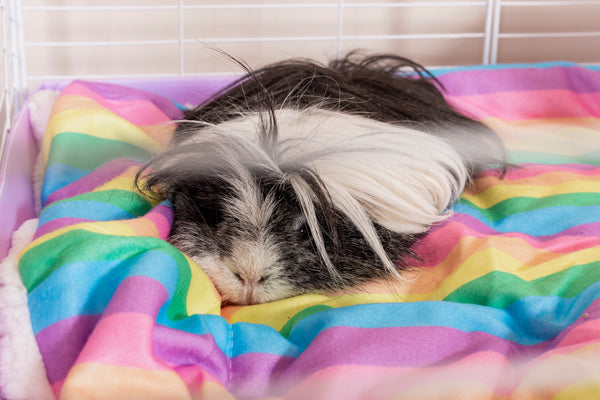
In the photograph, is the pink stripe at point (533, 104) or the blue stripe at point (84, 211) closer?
the blue stripe at point (84, 211)

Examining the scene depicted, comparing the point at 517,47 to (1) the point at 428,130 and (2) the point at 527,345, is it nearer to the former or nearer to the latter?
(1) the point at 428,130

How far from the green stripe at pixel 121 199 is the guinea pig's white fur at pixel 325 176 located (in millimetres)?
59

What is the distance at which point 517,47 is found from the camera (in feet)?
6.40

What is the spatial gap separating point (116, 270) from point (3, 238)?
310mm

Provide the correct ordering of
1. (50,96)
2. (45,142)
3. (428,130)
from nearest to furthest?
(428,130) < (45,142) < (50,96)

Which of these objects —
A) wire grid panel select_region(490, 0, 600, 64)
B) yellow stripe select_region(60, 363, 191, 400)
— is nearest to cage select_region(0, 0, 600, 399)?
yellow stripe select_region(60, 363, 191, 400)

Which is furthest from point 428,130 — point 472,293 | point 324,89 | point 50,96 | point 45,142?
point 50,96

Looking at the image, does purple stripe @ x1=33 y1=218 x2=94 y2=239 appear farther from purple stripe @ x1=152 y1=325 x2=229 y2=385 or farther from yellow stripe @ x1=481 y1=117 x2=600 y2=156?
yellow stripe @ x1=481 y1=117 x2=600 y2=156

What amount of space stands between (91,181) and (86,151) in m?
0.12

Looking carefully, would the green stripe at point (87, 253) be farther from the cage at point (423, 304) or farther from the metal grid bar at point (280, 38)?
the metal grid bar at point (280, 38)

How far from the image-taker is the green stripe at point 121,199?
87 centimetres

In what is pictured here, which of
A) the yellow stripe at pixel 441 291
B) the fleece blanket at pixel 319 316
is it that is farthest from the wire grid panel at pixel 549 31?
the yellow stripe at pixel 441 291

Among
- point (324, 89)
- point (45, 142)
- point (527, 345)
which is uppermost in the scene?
point (324, 89)

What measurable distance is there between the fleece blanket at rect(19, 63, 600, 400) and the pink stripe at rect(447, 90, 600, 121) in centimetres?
44
